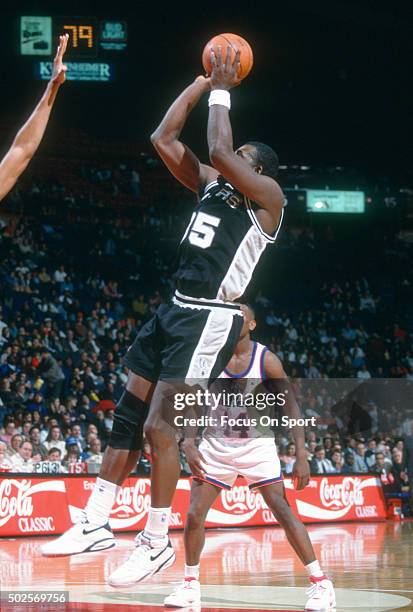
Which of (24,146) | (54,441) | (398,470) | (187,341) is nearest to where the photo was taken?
(24,146)

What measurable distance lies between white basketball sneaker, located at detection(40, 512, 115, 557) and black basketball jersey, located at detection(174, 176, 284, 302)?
1511 mm

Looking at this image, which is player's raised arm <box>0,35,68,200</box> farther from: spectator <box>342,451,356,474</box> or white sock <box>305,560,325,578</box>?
spectator <box>342,451,356,474</box>

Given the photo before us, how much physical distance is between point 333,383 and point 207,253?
17.3 metres

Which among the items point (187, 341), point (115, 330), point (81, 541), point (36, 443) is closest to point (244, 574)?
point (81, 541)

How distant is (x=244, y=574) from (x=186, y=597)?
286 cm

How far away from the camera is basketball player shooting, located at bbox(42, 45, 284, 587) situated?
19.8 feet

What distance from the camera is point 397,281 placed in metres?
29.6

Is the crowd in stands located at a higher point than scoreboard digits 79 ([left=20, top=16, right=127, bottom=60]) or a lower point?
lower

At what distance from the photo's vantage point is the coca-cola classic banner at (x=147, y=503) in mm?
14312

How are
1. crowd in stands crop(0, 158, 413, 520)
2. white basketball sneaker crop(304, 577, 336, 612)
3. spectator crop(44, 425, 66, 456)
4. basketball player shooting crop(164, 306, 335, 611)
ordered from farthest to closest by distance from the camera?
crowd in stands crop(0, 158, 413, 520), spectator crop(44, 425, 66, 456), basketball player shooting crop(164, 306, 335, 611), white basketball sneaker crop(304, 577, 336, 612)

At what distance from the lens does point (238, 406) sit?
8281mm

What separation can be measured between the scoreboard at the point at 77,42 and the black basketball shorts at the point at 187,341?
2017 centimetres

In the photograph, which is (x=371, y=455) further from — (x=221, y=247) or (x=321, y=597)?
(x=221, y=247)

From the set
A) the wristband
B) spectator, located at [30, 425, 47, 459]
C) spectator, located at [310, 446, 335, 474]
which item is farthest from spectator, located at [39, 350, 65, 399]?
the wristband
